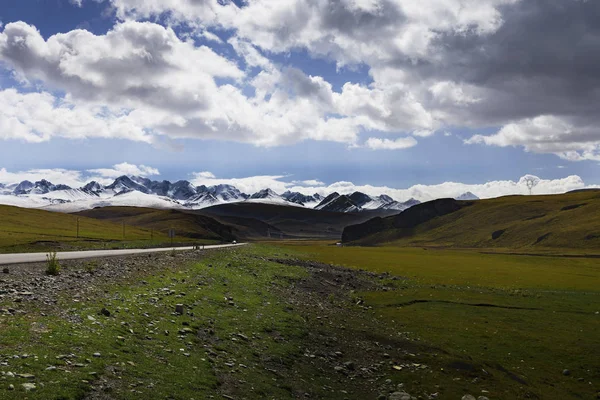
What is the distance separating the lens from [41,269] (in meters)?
30.9

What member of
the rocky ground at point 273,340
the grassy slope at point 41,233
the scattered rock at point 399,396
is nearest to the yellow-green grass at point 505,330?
the rocky ground at point 273,340

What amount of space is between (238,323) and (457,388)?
480 inches

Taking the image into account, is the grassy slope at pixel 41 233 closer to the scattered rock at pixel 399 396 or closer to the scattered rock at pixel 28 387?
the scattered rock at pixel 28 387

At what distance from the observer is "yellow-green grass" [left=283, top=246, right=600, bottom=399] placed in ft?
79.7

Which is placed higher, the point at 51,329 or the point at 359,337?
the point at 51,329

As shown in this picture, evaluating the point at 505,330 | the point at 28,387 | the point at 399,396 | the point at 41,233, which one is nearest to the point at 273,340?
the point at 399,396

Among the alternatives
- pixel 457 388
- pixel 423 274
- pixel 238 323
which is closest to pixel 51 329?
pixel 238 323

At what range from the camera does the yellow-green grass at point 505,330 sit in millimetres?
24297

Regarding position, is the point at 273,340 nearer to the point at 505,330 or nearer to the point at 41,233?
the point at 505,330

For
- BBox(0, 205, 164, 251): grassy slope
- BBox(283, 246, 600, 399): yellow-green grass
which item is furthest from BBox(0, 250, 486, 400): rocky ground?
BBox(0, 205, 164, 251): grassy slope

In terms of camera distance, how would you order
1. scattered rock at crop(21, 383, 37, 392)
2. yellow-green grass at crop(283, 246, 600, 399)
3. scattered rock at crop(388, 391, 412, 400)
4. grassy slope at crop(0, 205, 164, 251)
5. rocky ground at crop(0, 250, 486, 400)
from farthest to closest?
grassy slope at crop(0, 205, 164, 251) < yellow-green grass at crop(283, 246, 600, 399) < scattered rock at crop(388, 391, 412, 400) < rocky ground at crop(0, 250, 486, 400) < scattered rock at crop(21, 383, 37, 392)

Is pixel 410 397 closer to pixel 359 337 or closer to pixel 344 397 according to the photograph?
pixel 344 397

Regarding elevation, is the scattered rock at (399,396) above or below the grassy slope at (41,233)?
below

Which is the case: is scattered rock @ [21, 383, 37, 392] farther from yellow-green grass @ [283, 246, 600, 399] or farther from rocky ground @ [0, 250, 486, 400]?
yellow-green grass @ [283, 246, 600, 399]
